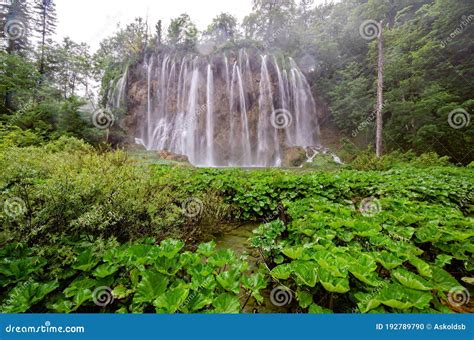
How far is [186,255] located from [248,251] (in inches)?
47.5

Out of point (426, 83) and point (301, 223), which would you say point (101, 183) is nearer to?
point (301, 223)

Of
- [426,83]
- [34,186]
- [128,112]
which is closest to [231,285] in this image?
[34,186]

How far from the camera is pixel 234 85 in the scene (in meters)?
19.7

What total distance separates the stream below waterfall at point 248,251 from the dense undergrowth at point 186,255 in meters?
0.07

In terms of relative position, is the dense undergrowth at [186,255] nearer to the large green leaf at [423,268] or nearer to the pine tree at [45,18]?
the large green leaf at [423,268]

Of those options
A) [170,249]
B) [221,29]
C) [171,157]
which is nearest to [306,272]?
[170,249]

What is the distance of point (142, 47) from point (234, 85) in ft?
34.3

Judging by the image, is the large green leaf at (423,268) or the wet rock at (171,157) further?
the wet rock at (171,157)

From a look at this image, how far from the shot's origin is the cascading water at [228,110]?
19.0 m

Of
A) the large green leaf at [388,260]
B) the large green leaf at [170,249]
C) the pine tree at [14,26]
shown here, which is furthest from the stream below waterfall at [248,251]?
the pine tree at [14,26]

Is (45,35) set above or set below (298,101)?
above

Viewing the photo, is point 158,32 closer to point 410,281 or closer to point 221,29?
point 221,29

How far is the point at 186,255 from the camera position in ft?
5.39

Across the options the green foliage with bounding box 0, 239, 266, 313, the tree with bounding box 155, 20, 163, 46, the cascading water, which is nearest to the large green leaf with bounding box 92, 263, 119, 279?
the green foliage with bounding box 0, 239, 266, 313
